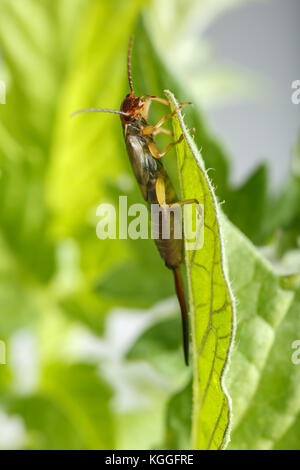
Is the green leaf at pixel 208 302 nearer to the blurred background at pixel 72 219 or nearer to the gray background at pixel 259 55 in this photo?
the blurred background at pixel 72 219

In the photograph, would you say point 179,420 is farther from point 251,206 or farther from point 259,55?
point 259,55

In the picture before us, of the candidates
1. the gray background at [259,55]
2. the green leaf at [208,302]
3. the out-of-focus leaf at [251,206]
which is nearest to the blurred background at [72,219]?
the out-of-focus leaf at [251,206]

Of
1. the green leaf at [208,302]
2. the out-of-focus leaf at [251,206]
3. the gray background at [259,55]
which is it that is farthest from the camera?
the gray background at [259,55]

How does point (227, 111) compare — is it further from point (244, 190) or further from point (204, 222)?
point (204, 222)

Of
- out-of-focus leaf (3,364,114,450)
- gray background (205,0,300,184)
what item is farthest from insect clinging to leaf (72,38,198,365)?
gray background (205,0,300,184)

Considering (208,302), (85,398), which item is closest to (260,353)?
(208,302)

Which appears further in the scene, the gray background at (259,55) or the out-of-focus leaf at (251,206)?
the gray background at (259,55)

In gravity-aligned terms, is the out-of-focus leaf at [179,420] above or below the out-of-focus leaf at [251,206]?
below

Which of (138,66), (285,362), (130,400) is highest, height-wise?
(138,66)

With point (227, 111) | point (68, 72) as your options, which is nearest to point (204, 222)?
point (68, 72)
